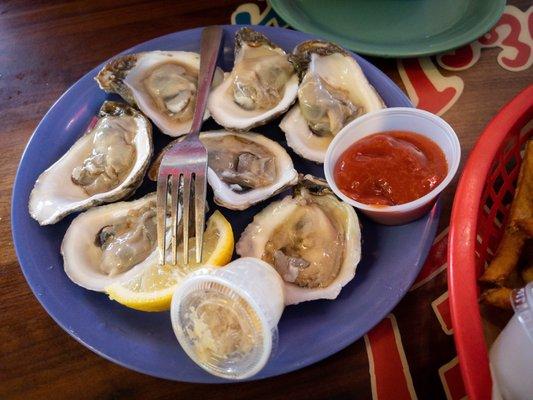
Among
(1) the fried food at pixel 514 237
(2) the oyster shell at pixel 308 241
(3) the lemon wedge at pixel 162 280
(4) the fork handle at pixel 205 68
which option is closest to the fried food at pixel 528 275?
(1) the fried food at pixel 514 237

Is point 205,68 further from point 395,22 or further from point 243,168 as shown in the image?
point 395,22

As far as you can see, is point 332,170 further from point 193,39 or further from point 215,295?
point 193,39

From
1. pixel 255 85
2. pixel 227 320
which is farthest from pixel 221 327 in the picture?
pixel 255 85

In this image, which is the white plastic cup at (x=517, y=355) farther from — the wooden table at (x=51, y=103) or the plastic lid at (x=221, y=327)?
the plastic lid at (x=221, y=327)

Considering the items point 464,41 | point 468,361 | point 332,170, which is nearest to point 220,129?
point 332,170

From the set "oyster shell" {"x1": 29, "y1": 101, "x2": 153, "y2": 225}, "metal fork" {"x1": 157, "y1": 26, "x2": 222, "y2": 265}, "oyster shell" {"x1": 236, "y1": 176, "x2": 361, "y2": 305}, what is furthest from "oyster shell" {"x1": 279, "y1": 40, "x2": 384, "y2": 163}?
"oyster shell" {"x1": 29, "y1": 101, "x2": 153, "y2": 225}

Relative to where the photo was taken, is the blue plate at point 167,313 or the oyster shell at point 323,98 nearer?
the blue plate at point 167,313
